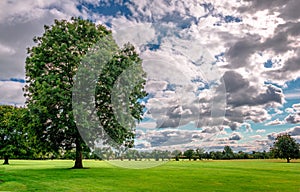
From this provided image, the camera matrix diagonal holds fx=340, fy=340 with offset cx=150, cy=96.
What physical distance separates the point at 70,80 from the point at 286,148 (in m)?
94.3

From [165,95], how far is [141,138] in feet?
17.2

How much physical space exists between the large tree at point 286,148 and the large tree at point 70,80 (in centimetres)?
8653


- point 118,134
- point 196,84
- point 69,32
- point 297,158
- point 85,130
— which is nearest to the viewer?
point 196,84

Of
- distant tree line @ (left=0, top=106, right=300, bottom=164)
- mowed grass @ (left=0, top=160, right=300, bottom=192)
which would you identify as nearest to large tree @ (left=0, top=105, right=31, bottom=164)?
distant tree line @ (left=0, top=106, right=300, bottom=164)

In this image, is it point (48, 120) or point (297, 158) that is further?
point (297, 158)

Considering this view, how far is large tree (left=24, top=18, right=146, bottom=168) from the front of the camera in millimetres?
37719

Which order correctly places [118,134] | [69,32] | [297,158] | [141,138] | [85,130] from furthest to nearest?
[297,158], [69,32], [118,134], [85,130], [141,138]

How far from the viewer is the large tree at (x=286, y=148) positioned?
113062 millimetres

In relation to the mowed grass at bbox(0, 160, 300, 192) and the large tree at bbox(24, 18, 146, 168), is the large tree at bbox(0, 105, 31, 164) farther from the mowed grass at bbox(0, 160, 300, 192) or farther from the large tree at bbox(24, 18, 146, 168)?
the mowed grass at bbox(0, 160, 300, 192)

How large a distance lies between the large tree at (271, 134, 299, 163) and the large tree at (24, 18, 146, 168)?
86.5 meters

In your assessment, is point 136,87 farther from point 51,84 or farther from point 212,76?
point 212,76

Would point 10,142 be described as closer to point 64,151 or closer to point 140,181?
point 64,151

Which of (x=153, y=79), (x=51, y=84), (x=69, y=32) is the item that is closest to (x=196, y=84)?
(x=153, y=79)

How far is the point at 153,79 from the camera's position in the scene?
119ft
